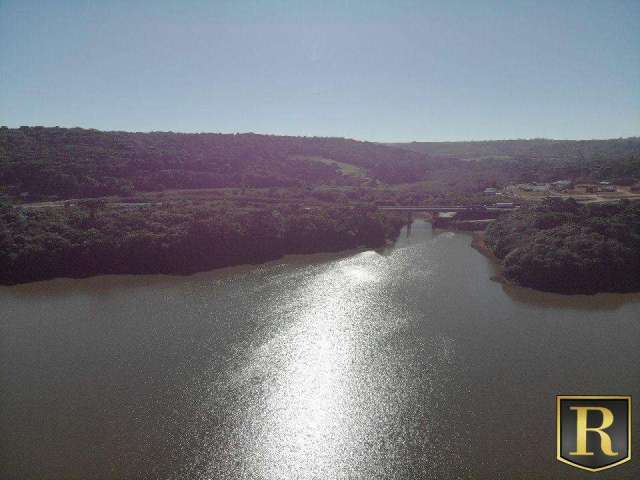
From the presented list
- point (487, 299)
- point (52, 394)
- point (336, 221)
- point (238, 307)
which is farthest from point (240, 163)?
point (52, 394)

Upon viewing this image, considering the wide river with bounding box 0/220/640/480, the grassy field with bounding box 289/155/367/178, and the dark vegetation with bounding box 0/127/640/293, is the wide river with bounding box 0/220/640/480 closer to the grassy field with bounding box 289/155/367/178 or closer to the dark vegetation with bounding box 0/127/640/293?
the dark vegetation with bounding box 0/127/640/293

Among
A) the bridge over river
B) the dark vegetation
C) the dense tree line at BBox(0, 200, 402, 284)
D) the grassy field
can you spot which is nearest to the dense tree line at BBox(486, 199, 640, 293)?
the dark vegetation

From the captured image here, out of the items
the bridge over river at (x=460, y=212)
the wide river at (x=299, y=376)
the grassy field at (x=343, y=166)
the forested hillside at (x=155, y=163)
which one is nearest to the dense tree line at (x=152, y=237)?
the wide river at (x=299, y=376)

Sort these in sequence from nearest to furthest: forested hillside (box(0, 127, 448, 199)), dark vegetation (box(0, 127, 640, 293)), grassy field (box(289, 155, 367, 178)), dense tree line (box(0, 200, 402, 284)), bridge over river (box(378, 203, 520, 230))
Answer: dark vegetation (box(0, 127, 640, 293))
dense tree line (box(0, 200, 402, 284))
forested hillside (box(0, 127, 448, 199))
bridge over river (box(378, 203, 520, 230))
grassy field (box(289, 155, 367, 178))

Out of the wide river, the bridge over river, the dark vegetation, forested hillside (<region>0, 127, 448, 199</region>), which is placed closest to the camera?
the wide river

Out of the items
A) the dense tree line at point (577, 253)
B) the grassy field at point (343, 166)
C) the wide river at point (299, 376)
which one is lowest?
the wide river at point (299, 376)

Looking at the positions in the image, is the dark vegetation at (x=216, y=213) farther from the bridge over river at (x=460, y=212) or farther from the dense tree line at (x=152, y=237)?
the bridge over river at (x=460, y=212)

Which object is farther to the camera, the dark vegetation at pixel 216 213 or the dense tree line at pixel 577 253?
the dark vegetation at pixel 216 213
